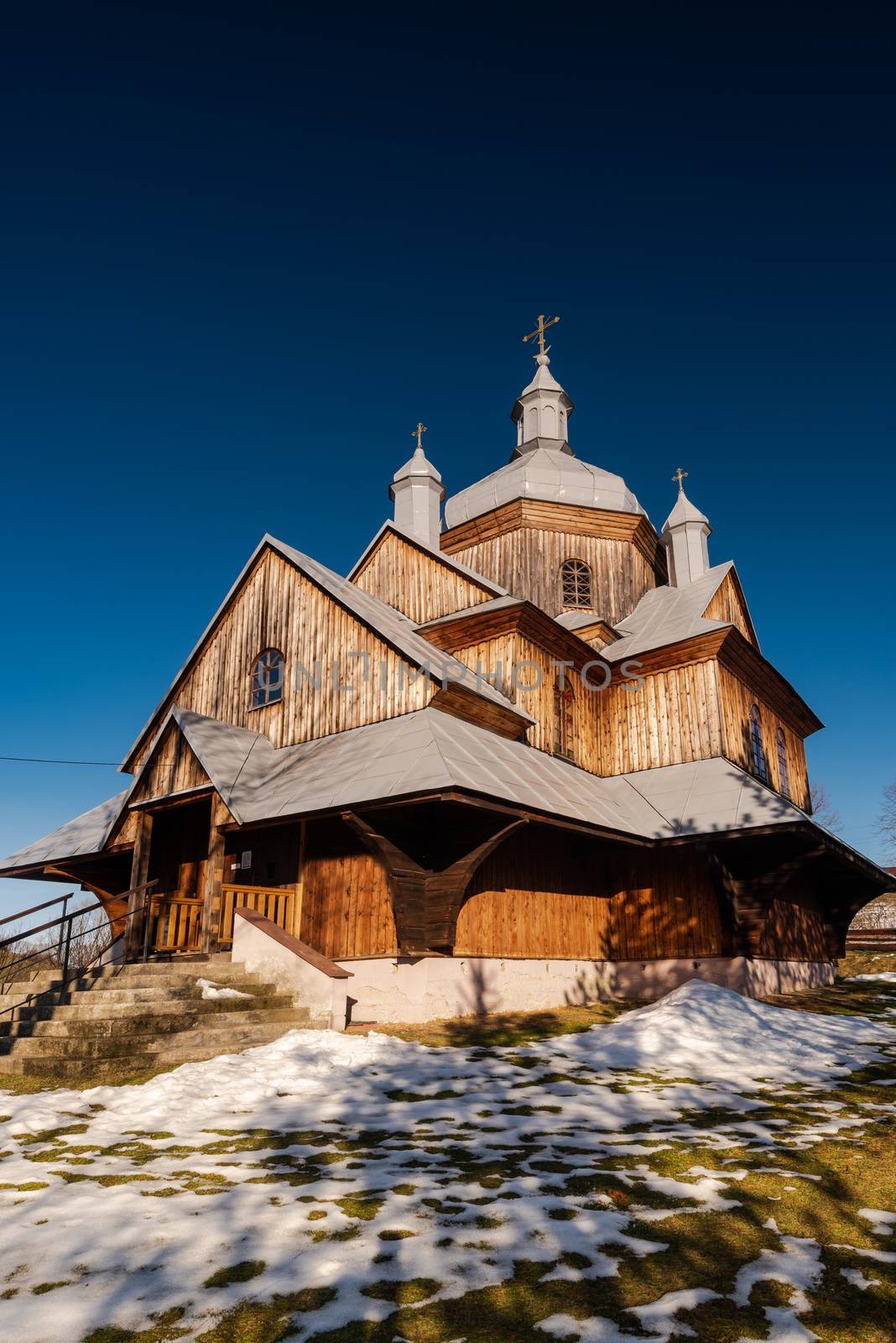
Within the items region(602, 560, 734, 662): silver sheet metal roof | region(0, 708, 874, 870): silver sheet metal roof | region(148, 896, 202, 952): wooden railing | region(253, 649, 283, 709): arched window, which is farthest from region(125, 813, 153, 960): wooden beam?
region(602, 560, 734, 662): silver sheet metal roof

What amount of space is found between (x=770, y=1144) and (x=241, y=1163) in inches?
137

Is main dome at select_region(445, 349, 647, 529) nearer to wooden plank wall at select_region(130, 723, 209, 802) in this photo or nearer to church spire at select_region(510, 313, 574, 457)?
church spire at select_region(510, 313, 574, 457)

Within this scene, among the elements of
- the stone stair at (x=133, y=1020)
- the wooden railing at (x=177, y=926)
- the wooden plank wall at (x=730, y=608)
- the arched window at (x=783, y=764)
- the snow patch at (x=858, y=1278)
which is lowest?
the snow patch at (x=858, y=1278)

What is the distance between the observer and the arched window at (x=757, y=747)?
62.5 feet

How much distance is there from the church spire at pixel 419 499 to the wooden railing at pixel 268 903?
10.6 m

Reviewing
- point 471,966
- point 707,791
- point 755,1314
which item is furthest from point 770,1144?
point 707,791

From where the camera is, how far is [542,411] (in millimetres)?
25891

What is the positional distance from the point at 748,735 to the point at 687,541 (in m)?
6.66

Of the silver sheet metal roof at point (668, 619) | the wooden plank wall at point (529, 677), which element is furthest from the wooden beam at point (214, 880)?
the silver sheet metal roof at point (668, 619)

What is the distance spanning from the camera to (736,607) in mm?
22656

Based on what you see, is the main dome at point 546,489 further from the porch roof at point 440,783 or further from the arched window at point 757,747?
the porch roof at point 440,783

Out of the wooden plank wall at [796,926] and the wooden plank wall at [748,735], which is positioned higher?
the wooden plank wall at [748,735]

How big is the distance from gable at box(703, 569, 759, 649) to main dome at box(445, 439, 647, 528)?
9.21ft

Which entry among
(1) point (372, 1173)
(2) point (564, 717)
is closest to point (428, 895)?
(1) point (372, 1173)
